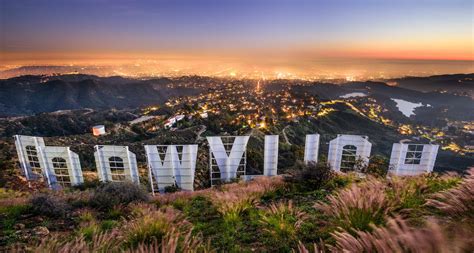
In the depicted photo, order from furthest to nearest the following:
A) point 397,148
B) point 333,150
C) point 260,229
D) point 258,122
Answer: point 258,122
point 333,150
point 397,148
point 260,229

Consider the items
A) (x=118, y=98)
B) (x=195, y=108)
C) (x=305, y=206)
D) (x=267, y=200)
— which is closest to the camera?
(x=305, y=206)

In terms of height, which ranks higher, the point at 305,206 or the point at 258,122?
the point at 305,206

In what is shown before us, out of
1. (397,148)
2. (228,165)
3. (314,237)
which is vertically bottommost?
(228,165)

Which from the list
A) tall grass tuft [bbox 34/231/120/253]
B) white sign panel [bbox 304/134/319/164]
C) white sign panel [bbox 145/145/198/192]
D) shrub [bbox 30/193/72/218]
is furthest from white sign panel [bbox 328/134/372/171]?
tall grass tuft [bbox 34/231/120/253]

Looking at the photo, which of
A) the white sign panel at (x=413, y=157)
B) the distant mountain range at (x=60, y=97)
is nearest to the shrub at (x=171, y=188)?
the white sign panel at (x=413, y=157)

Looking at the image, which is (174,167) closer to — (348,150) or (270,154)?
(270,154)

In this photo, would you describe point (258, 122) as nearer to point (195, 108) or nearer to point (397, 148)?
point (195, 108)

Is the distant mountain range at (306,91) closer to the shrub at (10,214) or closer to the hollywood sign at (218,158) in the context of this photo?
the hollywood sign at (218,158)

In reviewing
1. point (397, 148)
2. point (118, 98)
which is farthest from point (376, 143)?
point (118, 98)
